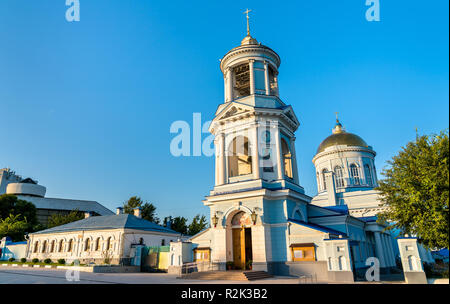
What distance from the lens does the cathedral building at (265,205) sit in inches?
747

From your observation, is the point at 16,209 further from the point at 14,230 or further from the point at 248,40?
the point at 248,40

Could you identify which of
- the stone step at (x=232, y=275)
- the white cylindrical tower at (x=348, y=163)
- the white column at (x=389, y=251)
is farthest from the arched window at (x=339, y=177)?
the stone step at (x=232, y=275)

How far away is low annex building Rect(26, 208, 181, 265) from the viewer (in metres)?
29.2

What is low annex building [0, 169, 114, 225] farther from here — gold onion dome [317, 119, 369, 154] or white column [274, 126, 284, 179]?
white column [274, 126, 284, 179]

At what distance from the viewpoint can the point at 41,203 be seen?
238 ft

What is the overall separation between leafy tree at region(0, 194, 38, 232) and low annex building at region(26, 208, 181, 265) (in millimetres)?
24308

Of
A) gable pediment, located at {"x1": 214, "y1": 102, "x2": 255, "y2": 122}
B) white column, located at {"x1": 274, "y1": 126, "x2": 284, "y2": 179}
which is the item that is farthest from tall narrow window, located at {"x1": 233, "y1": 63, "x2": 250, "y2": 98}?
white column, located at {"x1": 274, "y1": 126, "x2": 284, "y2": 179}

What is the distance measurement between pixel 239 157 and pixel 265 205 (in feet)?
20.8

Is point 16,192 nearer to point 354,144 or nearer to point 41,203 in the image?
point 41,203

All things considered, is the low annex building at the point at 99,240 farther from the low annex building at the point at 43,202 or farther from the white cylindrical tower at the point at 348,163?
the low annex building at the point at 43,202

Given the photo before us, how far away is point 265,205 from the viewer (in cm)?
2084

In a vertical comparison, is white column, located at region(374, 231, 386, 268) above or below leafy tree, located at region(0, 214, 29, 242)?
below
